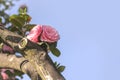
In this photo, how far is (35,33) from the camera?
5.67 feet

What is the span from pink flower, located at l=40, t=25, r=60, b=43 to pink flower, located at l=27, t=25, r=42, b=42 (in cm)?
2

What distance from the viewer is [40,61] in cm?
145

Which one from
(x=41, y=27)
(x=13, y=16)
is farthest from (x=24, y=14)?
(x=41, y=27)

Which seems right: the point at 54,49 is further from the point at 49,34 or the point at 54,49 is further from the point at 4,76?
the point at 4,76

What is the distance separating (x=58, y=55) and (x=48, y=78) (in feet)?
1.62

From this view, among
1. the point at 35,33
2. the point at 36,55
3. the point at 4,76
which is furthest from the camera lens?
the point at 4,76

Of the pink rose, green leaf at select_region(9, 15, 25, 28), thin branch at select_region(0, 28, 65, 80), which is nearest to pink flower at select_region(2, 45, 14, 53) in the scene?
the pink rose

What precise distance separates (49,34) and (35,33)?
0.07m

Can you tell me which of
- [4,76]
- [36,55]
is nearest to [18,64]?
[36,55]

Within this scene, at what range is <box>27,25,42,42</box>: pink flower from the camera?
5.59 ft

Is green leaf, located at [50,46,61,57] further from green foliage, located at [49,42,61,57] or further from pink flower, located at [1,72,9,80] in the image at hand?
pink flower, located at [1,72,9,80]

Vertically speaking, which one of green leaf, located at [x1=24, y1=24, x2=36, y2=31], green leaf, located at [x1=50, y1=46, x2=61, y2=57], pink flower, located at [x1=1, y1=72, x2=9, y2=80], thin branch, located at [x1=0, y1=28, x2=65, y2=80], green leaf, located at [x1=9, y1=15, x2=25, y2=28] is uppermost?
green leaf, located at [x1=9, y1=15, x2=25, y2=28]

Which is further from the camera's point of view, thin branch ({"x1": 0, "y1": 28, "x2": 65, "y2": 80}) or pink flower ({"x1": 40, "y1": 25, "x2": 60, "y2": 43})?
pink flower ({"x1": 40, "y1": 25, "x2": 60, "y2": 43})

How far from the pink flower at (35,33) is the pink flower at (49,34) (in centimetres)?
2
